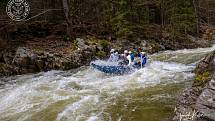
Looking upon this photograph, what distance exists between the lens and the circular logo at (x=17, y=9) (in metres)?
20.1

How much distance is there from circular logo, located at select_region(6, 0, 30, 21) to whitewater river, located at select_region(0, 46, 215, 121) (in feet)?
15.0

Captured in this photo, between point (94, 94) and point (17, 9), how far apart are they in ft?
34.2

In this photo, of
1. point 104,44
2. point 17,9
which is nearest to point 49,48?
point 17,9

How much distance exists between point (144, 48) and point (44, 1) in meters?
7.71

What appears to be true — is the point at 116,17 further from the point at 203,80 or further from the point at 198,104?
the point at 198,104

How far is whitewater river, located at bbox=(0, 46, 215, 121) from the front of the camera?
1041cm

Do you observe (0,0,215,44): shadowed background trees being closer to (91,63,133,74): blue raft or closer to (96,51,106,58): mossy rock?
(96,51,106,58): mossy rock

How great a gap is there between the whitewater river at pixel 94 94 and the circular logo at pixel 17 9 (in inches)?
180

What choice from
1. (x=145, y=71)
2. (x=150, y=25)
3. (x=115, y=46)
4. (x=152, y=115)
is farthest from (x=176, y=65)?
(x=150, y=25)

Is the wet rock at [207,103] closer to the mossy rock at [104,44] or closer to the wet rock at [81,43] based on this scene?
the wet rock at [81,43]

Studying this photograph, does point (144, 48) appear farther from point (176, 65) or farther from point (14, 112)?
point (14, 112)

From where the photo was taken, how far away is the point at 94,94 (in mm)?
12906

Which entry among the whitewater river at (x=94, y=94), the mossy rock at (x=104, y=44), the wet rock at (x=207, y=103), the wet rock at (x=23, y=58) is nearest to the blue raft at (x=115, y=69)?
the whitewater river at (x=94, y=94)

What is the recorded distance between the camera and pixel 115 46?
23.4 meters
